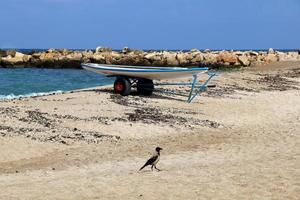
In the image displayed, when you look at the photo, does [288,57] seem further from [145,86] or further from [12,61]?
[145,86]

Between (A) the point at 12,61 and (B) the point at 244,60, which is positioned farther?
(A) the point at 12,61

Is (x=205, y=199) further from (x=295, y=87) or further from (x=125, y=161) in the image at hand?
(x=295, y=87)

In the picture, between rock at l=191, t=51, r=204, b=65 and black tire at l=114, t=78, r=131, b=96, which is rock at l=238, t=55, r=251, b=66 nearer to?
rock at l=191, t=51, r=204, b=65

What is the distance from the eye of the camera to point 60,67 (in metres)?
67.1

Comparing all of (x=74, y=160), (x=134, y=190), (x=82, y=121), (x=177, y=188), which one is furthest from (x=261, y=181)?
(x=82, y=121)

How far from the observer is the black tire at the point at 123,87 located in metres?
24.0

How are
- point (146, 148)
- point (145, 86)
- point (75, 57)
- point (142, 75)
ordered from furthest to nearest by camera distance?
1. point (75, 57)
2. point (145, 86)
3. point (142, 75)
4. point (146, 148)

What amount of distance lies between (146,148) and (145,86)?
34.8 ft

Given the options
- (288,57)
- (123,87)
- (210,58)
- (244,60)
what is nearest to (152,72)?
(123,87)

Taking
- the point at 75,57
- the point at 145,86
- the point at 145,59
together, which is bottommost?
the point at 75,57

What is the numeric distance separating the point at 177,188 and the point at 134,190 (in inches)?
29.2

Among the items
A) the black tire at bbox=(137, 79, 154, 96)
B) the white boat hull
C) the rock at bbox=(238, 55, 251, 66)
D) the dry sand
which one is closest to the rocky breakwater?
the rock at bbox=(238, 55, 251, 66)

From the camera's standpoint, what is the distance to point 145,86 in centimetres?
2458

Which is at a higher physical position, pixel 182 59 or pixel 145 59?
pixel 182 59
